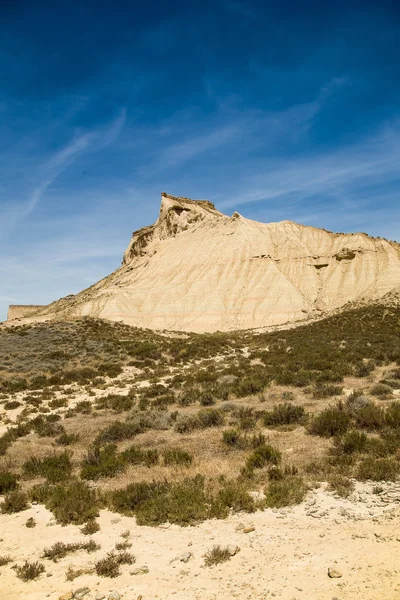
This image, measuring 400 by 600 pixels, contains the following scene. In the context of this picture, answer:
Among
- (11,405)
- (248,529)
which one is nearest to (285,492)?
(248,529)

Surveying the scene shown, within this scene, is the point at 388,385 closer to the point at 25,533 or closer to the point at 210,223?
the point at 25,533

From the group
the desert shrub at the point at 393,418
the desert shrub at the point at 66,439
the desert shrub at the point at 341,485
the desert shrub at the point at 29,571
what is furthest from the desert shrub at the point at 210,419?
the desert shrub at the point at 29,571

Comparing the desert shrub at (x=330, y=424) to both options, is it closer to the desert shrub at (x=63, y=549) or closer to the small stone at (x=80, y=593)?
the desert shrub at (x=63, y=549)

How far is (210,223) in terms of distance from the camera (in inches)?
3029

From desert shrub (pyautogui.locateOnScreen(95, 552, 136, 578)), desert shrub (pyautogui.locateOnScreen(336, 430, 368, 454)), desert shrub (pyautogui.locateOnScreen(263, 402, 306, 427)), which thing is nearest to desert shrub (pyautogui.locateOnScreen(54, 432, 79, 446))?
desert shrub (pyautogui.locateOnScreen(263, 402, 306, 427))

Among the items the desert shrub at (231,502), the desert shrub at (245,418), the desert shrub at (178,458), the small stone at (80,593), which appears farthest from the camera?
the desert shrub at (245,418)

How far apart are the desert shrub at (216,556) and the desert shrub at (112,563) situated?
1.10 m

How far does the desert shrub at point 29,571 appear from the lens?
217 inches

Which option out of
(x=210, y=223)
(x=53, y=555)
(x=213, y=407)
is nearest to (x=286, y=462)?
(x=53, y=555)

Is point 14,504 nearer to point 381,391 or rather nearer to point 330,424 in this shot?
point 330,424

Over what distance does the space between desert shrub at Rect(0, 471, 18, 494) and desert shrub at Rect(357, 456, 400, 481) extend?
285 inches

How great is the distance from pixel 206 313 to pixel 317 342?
97.0 ft

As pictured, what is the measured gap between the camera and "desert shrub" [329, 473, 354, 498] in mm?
6925

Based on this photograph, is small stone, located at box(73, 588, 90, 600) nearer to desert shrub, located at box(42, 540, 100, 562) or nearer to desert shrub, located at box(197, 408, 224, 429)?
desert shrub, located at box(42, 540, 100, 562)
